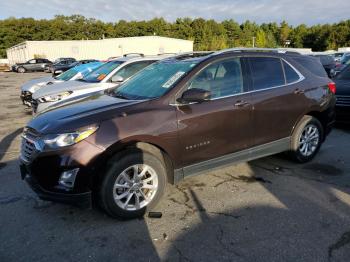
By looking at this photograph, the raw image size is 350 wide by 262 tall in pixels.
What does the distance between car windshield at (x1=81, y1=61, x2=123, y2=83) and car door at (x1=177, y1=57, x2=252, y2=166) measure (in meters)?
4.86

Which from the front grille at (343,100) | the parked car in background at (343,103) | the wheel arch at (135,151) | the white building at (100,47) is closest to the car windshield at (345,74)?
the parked car in background at (343,103)

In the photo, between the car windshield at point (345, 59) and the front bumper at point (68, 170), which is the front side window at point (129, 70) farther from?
the car windshield at point (345, 59)

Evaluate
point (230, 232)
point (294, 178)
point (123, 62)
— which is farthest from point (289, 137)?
point (123, 62)

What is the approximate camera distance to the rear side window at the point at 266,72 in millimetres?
4684

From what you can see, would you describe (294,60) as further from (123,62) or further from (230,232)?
(123,62)

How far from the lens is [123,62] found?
8.80 metres

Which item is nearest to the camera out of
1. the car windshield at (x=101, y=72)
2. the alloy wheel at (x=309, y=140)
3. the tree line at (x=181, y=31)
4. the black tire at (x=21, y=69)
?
the alloy wheel at (x=309, y=140)

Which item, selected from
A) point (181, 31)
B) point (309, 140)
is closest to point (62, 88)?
point (309, 140)

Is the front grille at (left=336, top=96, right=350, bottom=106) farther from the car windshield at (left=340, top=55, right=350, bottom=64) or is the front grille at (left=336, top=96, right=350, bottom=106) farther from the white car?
the car windshield at (left=340, top=55, right=350, bottom=64)

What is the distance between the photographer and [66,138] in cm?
344

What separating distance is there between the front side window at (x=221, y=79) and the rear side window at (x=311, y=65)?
1.38 meters

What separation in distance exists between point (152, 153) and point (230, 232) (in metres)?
1.18

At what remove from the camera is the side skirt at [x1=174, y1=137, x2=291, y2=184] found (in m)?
4.07

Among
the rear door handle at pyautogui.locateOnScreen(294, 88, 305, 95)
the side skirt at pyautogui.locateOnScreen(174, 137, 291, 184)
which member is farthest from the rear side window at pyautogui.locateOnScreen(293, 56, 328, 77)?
the side skirt at pyautogui.locateOnScreen(174, 137, 291, 184)
